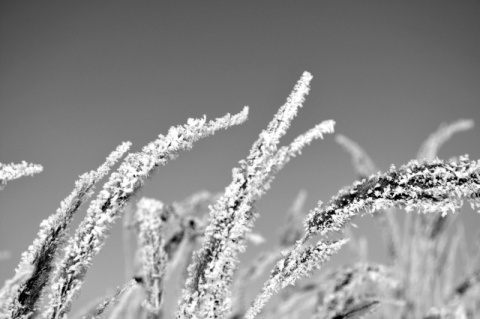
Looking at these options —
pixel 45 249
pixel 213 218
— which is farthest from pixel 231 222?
pixel 45 249

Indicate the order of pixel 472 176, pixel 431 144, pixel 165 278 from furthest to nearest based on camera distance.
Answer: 1. pixel 431 144
2. pixel 165 278
3. pixel 472 176

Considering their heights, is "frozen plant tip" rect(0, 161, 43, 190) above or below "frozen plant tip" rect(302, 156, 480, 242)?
above

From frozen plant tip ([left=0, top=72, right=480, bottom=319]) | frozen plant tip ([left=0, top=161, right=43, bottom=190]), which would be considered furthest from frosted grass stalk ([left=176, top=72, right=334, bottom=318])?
frozen plant tip ([left=0, top=161, right=43, bottom=190])

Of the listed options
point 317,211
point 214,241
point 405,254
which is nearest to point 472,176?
point 317,211

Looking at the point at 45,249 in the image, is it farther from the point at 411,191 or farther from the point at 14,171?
the point at 411,191

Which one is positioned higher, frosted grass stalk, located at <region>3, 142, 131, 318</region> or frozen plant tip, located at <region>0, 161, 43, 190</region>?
frozen plant tip, located at <region>0, 161, 43, 190</region>

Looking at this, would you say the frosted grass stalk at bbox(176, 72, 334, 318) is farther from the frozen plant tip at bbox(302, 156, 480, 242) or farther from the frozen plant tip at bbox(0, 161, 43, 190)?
the frozen plant tip at bbox(0, 161, 43, 190)

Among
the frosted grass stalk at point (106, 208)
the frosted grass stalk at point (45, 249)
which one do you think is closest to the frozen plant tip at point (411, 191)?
the frosted grass stalk at point (106, 208)

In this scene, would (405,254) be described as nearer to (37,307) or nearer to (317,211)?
(317,211)

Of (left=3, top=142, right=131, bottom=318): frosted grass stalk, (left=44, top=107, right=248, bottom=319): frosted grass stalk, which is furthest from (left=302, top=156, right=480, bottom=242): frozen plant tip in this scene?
(left=3, top=142, right=131, bottom=318): frosted grass stalk

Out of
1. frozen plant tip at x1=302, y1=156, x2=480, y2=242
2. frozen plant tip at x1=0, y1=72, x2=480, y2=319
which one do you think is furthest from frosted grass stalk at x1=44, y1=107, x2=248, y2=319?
frozen plant tip at x1=302, y1=156, x2=480, y2=242

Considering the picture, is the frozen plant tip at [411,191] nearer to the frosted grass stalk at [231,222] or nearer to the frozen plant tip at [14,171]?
the frosted grass stalk at [231,222]
